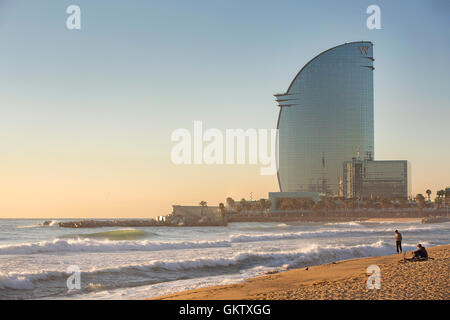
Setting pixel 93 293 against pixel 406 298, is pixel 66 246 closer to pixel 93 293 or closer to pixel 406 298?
pixel 93 293

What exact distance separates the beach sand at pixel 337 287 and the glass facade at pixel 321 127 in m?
139

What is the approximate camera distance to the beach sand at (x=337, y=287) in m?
9.94

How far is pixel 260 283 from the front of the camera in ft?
46.9

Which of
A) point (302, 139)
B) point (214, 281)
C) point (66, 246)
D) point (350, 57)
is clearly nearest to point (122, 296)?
point (214, 281)

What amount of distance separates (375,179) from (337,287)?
149428mm

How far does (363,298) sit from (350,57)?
16432cm

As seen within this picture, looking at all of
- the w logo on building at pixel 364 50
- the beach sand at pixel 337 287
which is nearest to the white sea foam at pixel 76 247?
the beach sand at pixel 337 287

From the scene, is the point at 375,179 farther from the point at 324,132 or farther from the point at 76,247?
the point at 76,247

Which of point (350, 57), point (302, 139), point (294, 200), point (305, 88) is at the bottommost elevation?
point (294, 200)

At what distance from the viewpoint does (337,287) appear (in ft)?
37.3

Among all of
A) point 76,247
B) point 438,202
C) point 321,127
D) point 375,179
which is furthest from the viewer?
point 321,127

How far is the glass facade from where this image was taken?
154125 millimetres

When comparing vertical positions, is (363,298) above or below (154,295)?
above

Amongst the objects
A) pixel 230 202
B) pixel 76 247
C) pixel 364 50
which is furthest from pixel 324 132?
pixel 76 247
